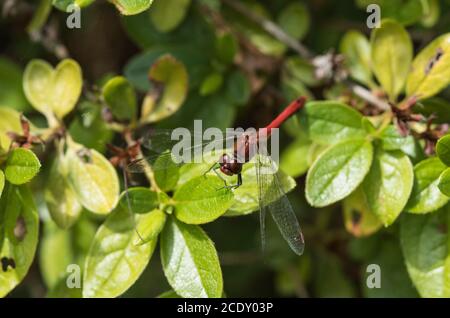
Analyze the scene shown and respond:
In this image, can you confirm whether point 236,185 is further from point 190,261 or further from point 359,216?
point 359,216

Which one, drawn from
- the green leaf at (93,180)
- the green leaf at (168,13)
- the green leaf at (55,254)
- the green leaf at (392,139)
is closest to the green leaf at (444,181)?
the green leaf at (392,139)

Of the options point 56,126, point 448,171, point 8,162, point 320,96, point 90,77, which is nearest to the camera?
point 448,171

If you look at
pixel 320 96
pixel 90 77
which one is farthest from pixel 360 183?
pixel 90 77
